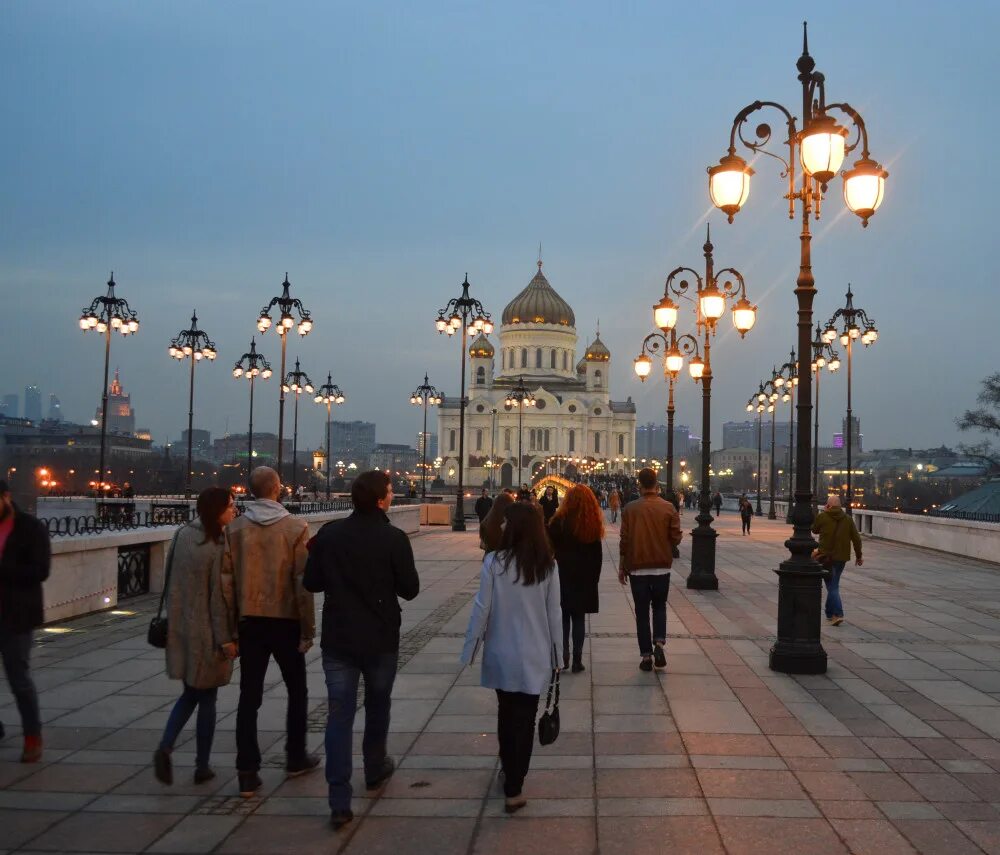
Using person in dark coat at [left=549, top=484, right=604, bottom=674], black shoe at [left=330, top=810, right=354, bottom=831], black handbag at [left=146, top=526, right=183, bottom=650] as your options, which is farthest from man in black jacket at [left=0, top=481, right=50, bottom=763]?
person in dark coat at [left=549, top=484, right=604, bottom=674]

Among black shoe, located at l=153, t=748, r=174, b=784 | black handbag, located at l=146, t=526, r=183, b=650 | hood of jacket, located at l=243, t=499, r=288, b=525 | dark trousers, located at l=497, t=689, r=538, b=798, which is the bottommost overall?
black shoe, located at l=153, t=748, r=174, b=784

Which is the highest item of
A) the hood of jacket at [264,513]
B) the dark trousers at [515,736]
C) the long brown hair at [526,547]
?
the hood of jacket at [264,513]

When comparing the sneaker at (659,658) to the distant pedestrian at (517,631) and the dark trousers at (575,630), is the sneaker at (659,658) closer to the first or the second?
the dark trousers at (575,630)

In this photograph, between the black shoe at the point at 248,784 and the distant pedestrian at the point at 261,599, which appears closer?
the black shoe at the point at 248,784

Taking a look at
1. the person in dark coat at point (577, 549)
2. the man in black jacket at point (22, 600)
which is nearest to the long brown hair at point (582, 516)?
the person in dark coat at point (577, 549)

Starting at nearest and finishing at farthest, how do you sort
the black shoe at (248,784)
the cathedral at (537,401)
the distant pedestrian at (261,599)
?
the black shoe at (248,784) → the distant pedestrian at (261,599) → the cathedral at (537,401)

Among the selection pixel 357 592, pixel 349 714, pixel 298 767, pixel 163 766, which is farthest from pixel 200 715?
pixel 357 592

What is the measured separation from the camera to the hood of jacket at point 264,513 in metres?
6.36

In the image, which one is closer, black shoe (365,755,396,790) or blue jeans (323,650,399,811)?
blue jeans (323,650,399,811)

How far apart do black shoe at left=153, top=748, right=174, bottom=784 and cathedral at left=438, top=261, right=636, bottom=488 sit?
442 feet

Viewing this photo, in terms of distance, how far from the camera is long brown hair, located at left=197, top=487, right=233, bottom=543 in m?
6.44

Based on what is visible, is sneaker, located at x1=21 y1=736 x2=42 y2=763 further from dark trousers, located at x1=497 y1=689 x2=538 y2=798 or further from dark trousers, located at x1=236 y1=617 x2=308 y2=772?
dark trousers, located at x1=497 y1=689 x2=538 y2=798

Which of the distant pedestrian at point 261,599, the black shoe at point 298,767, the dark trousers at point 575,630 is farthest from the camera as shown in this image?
the dark trousers at point 575,630

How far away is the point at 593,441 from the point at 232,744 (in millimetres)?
144961
